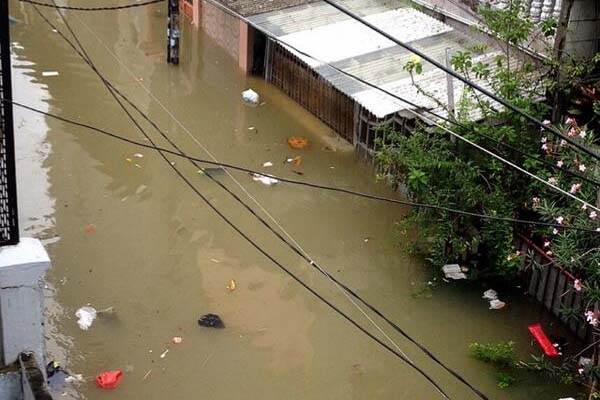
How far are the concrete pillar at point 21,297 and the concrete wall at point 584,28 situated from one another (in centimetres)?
631

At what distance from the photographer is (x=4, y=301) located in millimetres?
A: 5238

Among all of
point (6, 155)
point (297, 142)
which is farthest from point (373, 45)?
point (6, 155)

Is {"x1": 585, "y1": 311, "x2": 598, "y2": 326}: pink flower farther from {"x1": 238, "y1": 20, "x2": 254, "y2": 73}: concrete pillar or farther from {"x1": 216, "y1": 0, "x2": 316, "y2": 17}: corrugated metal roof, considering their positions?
{"x1": 238, "y1": 20, "x2": 254, "y2": 73}: concrete pillar

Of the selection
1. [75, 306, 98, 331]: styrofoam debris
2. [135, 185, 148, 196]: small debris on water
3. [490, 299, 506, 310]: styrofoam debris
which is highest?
[135, 185, 148, 196]: small debris on water

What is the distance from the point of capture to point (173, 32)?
1448 centimetres

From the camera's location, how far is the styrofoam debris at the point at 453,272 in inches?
367

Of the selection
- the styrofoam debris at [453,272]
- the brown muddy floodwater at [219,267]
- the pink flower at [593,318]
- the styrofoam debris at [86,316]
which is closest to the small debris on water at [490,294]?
the brown muddy floodwater at [219,267]

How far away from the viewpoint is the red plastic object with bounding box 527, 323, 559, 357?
8.27 m

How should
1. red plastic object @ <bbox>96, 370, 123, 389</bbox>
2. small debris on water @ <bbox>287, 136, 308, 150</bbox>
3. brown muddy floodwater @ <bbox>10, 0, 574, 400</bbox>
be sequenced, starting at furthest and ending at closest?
small debris on water @ <bbox>287, 136, 308, 150</bbox>
brown muddy floodwater @ <bbox>10, 0, 574, 400</bbox>
red plastic object @ <bbox>96, 370, 123, 389</bbox>

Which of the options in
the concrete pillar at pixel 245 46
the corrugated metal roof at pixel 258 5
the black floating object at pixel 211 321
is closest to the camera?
the black floating object at pixel 211 321

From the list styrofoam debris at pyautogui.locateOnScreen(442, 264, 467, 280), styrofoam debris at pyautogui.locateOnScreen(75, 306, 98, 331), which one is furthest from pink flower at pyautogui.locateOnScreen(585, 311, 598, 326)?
styrofoam debris at pyautogui.locateOnScreen(75, 306, 98, 331)

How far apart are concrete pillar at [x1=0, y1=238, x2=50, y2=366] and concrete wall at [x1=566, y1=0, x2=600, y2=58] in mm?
6311

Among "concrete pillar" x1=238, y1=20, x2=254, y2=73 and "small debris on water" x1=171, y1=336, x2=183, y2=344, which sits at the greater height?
"concrete pillar" x1=238, y1=20, x2=254, y2=73

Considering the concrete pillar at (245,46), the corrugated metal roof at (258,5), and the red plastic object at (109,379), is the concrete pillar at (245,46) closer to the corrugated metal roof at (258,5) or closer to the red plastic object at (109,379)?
the corrugated metal roof at (258,5)
